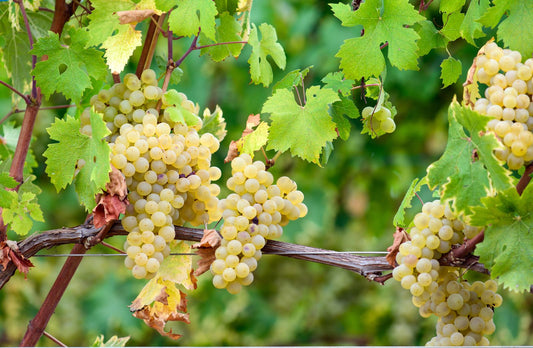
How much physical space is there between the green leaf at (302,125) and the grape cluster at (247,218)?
0.04 m

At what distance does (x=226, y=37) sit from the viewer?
781 mm

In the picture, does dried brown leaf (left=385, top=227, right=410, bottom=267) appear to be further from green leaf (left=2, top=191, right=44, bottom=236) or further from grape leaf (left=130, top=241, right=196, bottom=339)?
green leaf (left=2, top=191, right=44, bottom=236)

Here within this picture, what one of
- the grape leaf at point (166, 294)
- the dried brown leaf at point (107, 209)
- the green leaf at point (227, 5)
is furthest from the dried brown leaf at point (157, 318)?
the green leaf at point (227, 5)

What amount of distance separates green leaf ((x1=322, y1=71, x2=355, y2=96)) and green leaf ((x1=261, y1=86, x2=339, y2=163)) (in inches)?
1.8

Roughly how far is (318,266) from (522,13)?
6.78 feet

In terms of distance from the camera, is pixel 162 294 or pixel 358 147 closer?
pixel 162 294

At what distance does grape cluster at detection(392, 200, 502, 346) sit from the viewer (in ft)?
1.90

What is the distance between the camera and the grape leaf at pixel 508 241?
1.76 feet

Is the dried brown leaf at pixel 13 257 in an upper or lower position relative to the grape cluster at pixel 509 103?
lower

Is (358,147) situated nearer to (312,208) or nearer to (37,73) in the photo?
(312,208)

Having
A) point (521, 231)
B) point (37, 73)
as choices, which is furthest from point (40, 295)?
point (521, 231)

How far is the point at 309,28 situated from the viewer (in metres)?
2.29

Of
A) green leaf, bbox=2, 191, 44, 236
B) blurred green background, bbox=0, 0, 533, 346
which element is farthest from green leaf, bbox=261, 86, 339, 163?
blurred green background, bbox=0, 0, 533, 346

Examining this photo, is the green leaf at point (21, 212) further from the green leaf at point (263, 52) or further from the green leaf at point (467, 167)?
the green leaf at point (467, 167)
